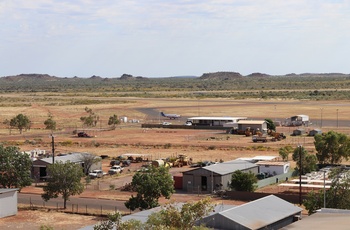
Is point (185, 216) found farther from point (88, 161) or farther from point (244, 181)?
point (88, 161)

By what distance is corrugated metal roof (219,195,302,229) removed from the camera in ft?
107


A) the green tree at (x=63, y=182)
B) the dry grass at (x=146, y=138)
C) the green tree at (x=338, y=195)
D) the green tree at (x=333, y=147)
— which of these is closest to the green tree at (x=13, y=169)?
the green tree at (x=63, y=182)

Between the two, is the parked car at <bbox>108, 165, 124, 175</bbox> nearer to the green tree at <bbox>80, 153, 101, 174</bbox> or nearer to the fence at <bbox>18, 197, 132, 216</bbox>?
the green tree at <bbox>80, 153, 101, 174</bbox>

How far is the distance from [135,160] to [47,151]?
13304 mm

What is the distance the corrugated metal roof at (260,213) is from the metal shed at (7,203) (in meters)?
18.3

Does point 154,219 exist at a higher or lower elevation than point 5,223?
higher

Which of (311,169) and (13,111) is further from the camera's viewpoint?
(13,111)

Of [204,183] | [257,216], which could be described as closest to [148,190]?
[257,216]

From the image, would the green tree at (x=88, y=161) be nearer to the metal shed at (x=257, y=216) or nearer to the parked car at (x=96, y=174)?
the parked car at (x=96, y=174)

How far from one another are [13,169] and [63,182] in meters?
6.16

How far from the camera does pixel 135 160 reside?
239 feet

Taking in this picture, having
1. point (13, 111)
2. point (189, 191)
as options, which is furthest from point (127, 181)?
point (13, 111)

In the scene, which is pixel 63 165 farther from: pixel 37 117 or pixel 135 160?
pixel 37 117

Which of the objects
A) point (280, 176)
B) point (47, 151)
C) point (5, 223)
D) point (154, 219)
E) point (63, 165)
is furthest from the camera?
point (47, 151)
